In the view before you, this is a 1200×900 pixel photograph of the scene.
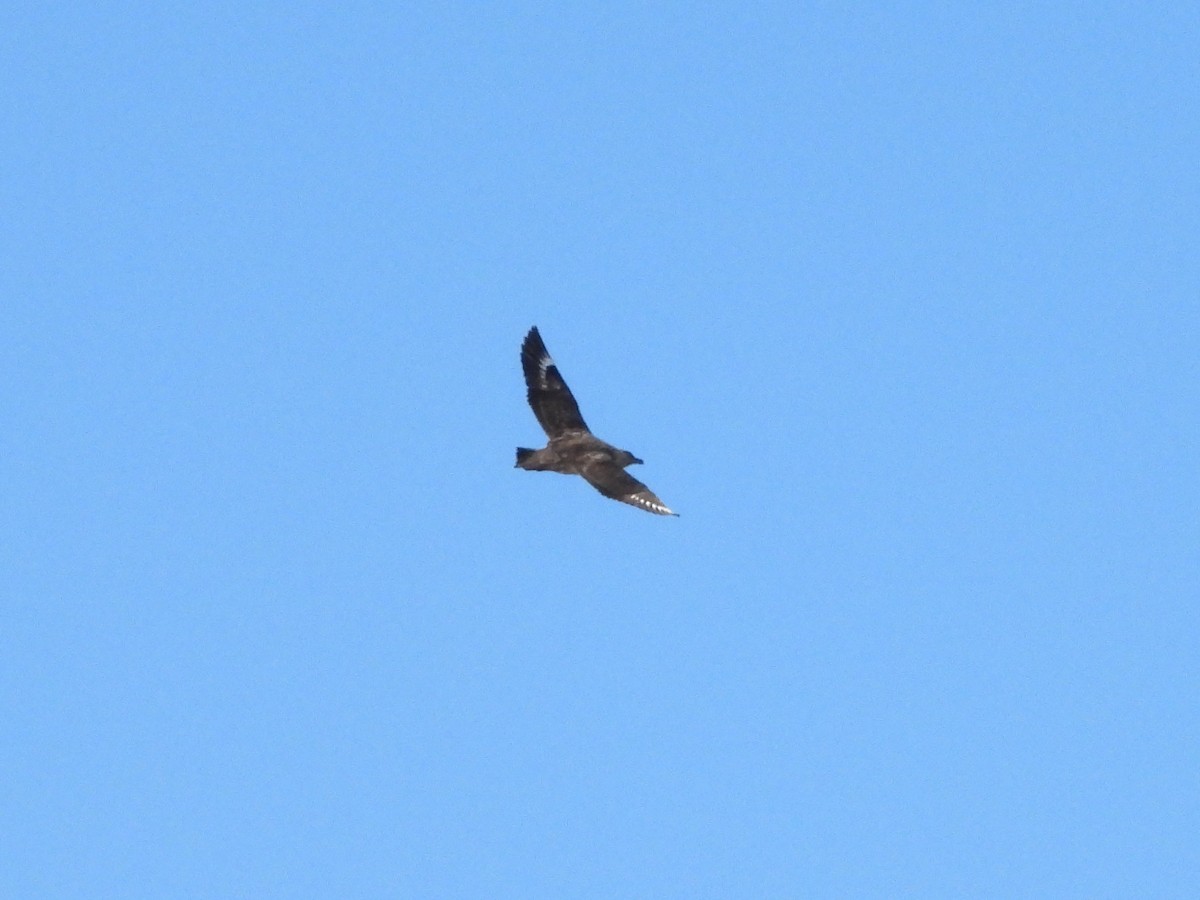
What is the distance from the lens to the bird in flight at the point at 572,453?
2727 centimetres

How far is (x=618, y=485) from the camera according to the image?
2731 cm

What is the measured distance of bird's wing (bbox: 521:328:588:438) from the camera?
92.6 feet

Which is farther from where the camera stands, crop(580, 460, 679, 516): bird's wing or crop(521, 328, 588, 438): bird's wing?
crop(521, 328, 588, 438): bird's wing

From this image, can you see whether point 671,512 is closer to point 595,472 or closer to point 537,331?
point 595,472

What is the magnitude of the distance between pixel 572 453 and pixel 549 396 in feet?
3.92

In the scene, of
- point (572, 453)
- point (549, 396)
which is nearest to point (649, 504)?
point (572, 453)

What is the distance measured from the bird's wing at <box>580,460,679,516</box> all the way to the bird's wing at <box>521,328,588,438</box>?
896 millimetres

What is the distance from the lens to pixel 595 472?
27.4 metres

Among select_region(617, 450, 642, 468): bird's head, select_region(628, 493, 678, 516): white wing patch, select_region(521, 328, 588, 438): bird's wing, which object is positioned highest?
select_region(521, 328, 588, 438): bird's wing

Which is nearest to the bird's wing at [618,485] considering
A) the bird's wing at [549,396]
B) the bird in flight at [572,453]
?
the bird in flight at [572,453]

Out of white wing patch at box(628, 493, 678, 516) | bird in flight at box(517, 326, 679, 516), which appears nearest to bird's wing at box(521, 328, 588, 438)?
bird in flight at box(517, 326, 679, 516)

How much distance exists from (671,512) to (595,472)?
131 cm

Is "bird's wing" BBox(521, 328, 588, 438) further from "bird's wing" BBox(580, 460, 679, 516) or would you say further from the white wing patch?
the white wing patch

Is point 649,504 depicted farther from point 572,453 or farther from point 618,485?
point 572,453
